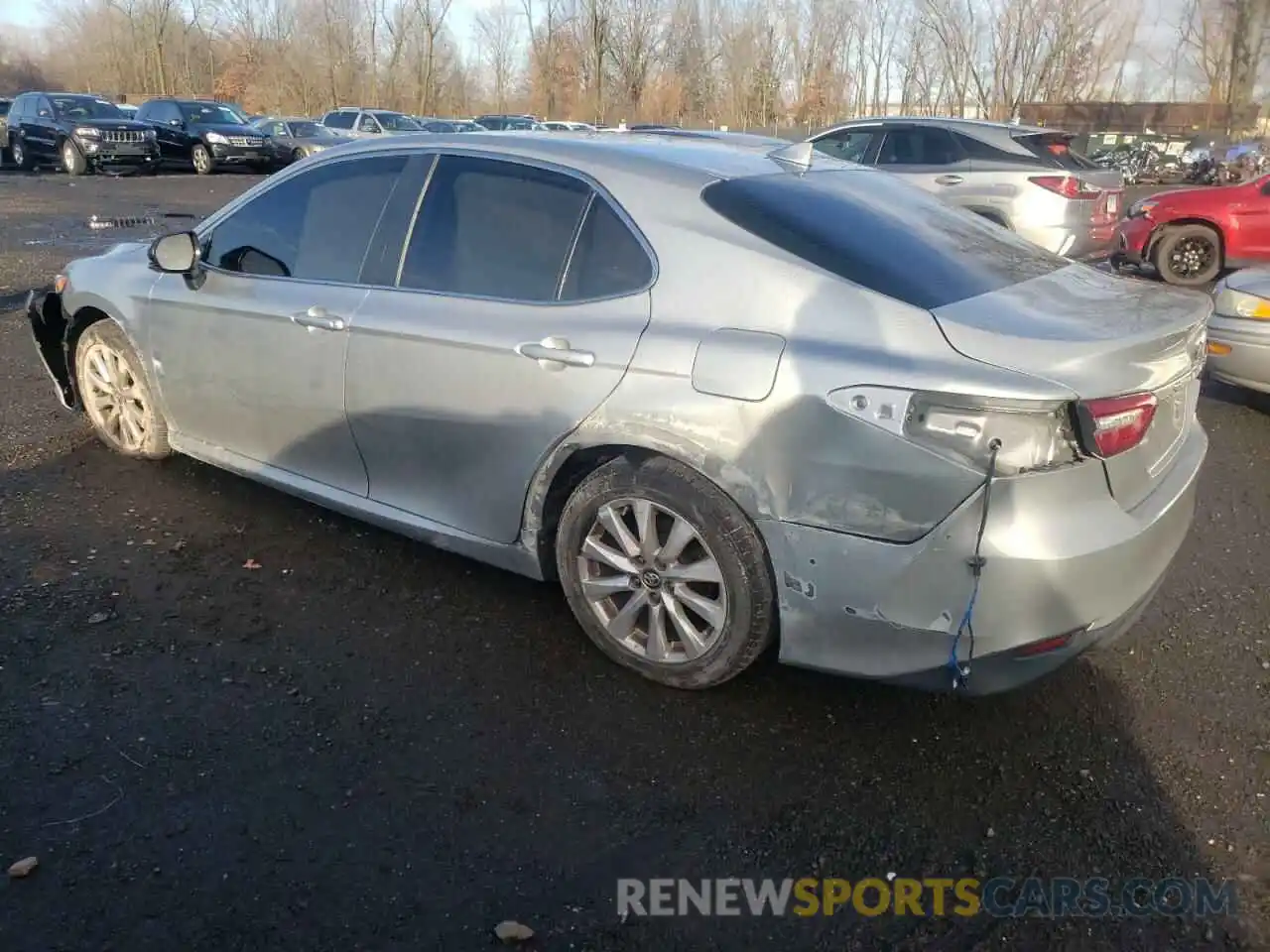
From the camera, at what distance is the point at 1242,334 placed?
590 centimetres

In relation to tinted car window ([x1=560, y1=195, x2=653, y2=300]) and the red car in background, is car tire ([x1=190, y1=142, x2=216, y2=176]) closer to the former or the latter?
the red car in background

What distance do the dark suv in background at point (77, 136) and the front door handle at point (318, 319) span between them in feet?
76.2

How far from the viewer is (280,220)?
13.6 feet

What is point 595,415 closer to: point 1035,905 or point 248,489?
point 1035,905

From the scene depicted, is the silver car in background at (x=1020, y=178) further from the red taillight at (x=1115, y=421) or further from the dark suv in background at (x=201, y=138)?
the dark suv in background at (x=201, y=138)

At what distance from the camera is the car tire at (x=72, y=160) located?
2338 cm

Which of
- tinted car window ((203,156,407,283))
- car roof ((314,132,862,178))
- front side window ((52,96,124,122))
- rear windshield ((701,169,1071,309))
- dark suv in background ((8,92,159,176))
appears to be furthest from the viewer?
front side window ((52,96,124,122))

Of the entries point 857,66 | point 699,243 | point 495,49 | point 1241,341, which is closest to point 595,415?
point 699,243

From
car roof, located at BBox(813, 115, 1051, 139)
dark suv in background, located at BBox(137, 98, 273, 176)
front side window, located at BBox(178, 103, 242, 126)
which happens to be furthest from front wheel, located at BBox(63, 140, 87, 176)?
car roof, located at BBox(813, 115, 1051, 139)

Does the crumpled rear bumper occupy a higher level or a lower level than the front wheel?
lower

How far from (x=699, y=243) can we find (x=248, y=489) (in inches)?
107

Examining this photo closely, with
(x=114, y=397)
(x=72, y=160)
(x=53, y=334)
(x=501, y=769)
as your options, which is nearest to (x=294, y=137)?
(x=72, y=160)

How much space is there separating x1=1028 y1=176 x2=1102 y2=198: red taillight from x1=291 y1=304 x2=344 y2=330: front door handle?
8008 millimetres

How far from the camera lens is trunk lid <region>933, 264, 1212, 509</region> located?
8.37 feet
